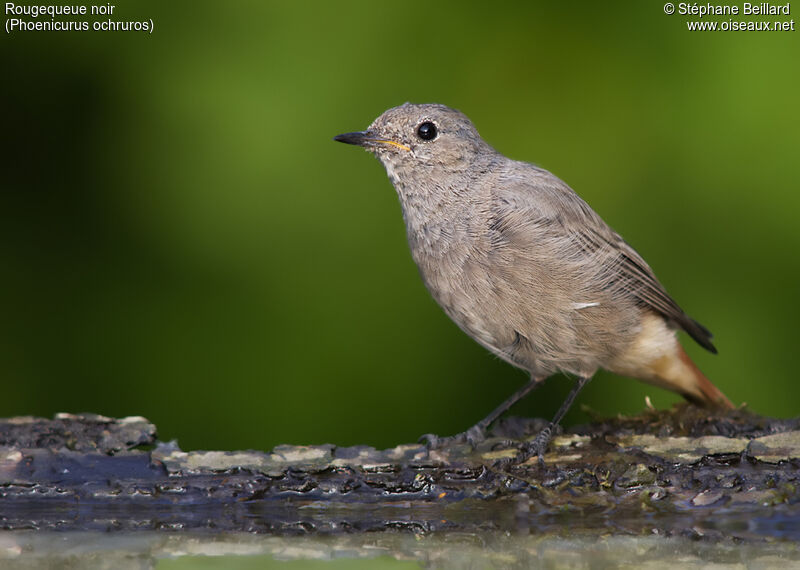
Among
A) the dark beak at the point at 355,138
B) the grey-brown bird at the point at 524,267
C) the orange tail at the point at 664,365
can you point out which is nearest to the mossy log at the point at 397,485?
the grey-brown bird at the point at 524,267

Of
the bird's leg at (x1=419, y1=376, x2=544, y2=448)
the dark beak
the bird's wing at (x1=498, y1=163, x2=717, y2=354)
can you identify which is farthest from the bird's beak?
the bird's leg at (x1=419, y1=376, x2=544, y2=448)

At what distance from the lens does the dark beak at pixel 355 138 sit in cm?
425

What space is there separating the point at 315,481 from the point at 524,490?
0.79m

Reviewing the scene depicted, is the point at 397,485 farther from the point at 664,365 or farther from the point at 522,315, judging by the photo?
the point at 664,365

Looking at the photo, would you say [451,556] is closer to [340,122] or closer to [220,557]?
[220,557]

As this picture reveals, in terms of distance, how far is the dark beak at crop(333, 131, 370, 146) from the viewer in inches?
167

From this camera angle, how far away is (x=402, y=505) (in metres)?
3.31

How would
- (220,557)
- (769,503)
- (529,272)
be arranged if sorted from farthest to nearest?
1. (529,272)
2. (769,503)
3. (220,557)

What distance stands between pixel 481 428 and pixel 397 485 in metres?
0.94

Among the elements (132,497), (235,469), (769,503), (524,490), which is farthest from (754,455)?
(132,497)

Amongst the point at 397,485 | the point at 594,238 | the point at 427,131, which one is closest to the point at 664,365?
the point at 594,238

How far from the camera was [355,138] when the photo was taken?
4281 millimetres

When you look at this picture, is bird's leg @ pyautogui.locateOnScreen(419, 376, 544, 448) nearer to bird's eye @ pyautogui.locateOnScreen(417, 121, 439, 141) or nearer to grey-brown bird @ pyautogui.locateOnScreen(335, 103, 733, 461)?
grey-brown bird @ pyautogui.locateOnScreen(335, 103, 733, 461)

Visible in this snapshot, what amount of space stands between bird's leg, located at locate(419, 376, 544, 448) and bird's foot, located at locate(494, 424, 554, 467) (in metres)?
0.25
